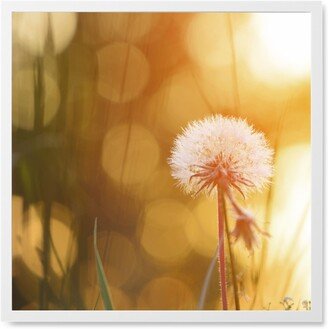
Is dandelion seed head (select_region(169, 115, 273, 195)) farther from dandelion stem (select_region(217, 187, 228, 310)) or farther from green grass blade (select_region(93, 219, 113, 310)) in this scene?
green grass blade (select_region(93, 219, 113, 310))

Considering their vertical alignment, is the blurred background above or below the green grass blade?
above

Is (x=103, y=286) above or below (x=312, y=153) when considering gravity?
below

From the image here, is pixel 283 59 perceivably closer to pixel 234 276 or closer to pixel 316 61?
pixel 316 61

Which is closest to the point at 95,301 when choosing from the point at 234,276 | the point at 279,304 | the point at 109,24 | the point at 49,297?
the point at 49,297

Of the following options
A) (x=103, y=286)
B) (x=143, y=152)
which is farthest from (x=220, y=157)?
(x=103, y=286)

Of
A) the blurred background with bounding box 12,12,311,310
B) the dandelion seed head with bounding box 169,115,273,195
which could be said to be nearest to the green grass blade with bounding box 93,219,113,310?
the blurred background with bounding box 12,12,311,310

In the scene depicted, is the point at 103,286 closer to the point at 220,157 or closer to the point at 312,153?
the point at 220,157
